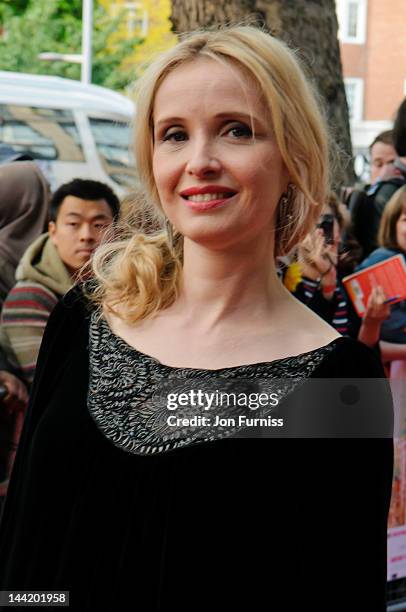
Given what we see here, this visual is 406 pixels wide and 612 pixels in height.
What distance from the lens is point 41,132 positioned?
8172mm

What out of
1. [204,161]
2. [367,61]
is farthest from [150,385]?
[367,61]

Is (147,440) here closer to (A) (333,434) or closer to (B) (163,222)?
(A) (333,434)

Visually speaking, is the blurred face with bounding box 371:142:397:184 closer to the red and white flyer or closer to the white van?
the red and white flyer

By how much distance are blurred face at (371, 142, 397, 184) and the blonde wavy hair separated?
3409 millimetres

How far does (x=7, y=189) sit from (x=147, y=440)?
2.77 m

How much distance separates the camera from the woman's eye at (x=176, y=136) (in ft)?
6.06

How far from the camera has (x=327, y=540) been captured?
5.53 feet

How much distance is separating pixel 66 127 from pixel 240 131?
22.7 feet

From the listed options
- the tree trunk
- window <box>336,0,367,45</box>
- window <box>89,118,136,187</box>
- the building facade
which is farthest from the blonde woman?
the building facade

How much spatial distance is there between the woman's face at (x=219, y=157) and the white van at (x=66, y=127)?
614 cm

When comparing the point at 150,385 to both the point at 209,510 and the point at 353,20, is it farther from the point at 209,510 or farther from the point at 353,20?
the point at 353,20

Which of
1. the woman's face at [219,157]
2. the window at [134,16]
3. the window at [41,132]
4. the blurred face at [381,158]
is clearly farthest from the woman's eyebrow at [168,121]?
the window at [134,16]

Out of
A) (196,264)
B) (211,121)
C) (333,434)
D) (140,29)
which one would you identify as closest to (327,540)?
(333,434)

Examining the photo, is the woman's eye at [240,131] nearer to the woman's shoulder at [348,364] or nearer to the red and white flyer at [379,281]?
the woman's shoulder at [348,364]
